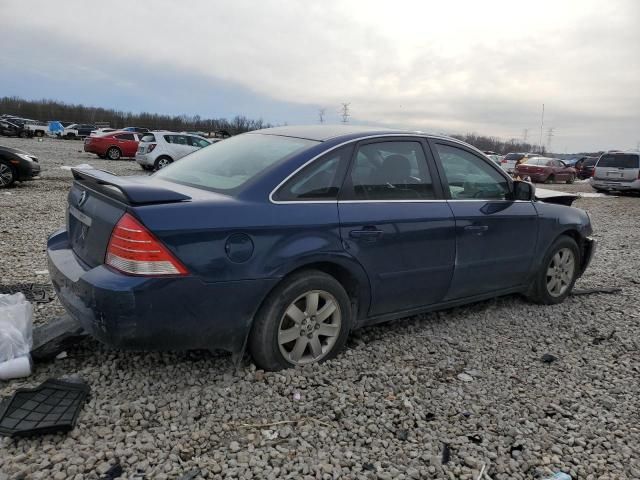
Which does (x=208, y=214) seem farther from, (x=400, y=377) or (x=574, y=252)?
(x=574, y=252)

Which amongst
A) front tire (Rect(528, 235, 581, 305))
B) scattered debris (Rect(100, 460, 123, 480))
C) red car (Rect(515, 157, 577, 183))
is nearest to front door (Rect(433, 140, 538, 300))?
front tire (Rect(528, 235, 581, 305))

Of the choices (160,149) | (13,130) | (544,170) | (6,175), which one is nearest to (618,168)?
(544,170)

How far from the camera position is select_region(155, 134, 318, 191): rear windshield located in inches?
130

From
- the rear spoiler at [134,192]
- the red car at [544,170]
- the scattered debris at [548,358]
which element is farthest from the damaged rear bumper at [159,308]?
the red car at [544,170]

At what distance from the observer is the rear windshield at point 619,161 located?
1952 cm

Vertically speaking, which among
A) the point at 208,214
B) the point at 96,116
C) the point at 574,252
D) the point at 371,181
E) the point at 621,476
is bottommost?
the point at 621,476

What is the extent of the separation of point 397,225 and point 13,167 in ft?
37.4

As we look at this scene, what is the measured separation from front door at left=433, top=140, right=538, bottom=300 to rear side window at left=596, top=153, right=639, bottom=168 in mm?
18076

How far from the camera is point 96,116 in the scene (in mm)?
86375

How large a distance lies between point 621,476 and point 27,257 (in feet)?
19.3

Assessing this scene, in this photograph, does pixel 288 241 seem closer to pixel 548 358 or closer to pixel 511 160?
pixel 548 358

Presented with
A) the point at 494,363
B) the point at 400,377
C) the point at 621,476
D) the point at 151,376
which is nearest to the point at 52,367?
the point at 151,376

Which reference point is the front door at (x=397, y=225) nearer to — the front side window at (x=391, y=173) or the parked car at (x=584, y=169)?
the front side window at (x=391, y=173)

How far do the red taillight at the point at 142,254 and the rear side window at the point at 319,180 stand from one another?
0.75 meters
